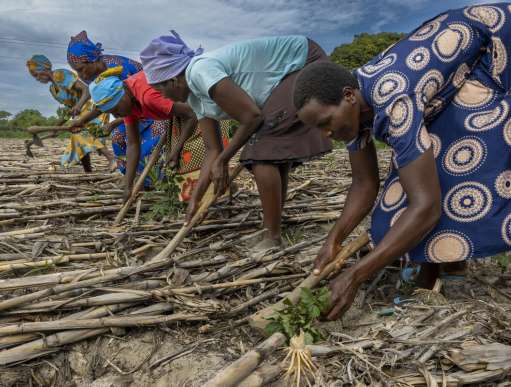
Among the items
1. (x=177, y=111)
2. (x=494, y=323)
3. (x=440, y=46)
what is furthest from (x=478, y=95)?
(x=177, y=111)

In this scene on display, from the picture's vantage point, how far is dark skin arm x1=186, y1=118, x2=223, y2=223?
2.50 metres

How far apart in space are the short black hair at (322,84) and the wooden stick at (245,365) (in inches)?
30.9

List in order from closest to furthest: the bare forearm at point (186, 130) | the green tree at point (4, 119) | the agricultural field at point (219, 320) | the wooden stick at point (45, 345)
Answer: the agricultural field at point (219, 320) < the wooden stick at point (45, 345) < the bare forearm at point (186, 130) < the green tree at point (4, 119)

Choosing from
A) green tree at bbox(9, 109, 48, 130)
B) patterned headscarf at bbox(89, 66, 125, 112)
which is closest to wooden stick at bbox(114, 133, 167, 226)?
patterned headscarf at bbox(89, 66, 125, 112)

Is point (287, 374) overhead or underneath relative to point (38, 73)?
underneath

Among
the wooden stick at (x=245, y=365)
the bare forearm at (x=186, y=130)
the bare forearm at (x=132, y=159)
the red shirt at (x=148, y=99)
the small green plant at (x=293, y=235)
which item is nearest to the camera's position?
the wooden stick at (x=245, y=365)

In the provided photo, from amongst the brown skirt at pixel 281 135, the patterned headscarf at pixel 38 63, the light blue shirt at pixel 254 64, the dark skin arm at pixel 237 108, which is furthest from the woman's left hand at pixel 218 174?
the patterned headscarf at pixel 38 63

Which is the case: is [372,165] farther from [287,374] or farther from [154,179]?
[154,179]

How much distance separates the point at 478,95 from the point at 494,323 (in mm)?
810

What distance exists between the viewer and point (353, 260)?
2.25 meters

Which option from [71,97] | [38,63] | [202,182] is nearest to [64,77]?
[71,97]

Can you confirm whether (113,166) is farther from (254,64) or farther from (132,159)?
(254,64)

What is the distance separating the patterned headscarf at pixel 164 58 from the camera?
2.31 metres

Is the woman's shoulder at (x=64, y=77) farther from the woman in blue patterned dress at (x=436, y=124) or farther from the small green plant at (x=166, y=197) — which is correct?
the woman in blue patterned dress at (x=436, y=124)
